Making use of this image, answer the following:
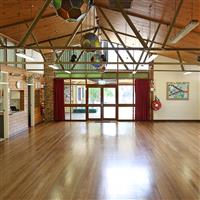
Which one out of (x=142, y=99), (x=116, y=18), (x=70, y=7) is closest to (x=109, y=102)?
(x=142, y=99)

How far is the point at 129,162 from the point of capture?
20.1 ft

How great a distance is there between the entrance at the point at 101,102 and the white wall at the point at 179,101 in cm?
236

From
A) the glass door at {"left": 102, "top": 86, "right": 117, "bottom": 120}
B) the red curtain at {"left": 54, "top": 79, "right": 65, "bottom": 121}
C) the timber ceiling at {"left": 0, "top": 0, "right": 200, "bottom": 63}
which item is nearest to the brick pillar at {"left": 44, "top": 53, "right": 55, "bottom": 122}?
the red curtain at {"left": 54, "top": 79, "right": 65, "bottom": 121}

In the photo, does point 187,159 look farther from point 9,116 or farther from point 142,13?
point 9,116

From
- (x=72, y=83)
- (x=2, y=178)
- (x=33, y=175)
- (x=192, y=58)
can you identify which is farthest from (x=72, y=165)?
(x=72, y=83)

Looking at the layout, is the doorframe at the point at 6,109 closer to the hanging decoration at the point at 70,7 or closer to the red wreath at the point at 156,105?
the hanging decoration at the point at 70,7

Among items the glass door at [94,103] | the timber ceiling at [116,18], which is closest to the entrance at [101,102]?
the glass door at [94,103]

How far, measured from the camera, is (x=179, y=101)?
14.4 metres

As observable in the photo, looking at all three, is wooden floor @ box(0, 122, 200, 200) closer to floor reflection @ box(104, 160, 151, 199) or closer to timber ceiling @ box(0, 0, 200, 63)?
floor reflection @ box(104, 160, 151, 199)

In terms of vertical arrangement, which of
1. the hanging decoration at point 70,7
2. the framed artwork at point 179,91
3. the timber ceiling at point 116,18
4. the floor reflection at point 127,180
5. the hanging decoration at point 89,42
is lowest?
the floor reflection at point 127,180

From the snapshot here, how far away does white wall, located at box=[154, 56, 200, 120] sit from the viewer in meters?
14.4

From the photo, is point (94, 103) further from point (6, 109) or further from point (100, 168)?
point (100, 168)

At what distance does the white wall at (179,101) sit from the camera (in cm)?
1442

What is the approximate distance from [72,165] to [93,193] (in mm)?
1675
